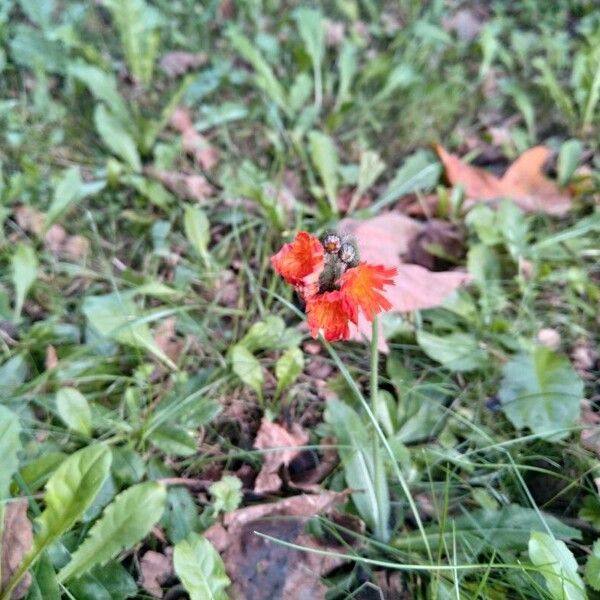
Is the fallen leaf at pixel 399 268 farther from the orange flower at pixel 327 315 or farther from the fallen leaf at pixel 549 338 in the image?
the orange flower at pixel 327 315

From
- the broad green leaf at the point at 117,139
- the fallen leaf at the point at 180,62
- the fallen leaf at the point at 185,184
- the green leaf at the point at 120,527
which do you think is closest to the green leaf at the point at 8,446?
the green leaf at the point at 120,527

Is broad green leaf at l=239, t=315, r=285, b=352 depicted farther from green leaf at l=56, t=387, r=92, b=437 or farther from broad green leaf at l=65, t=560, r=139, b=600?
broad green leaf at l=65, t=560, r=139, b=600

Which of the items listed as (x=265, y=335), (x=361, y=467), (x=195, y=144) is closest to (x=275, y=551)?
(x=361, y=467)

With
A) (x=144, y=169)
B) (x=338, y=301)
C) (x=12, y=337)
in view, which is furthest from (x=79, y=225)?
(x=338, y=301)

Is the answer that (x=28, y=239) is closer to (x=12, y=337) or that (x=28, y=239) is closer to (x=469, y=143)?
(x=12, y=337)

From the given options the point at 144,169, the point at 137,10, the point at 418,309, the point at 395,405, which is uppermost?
the point at 137,10
